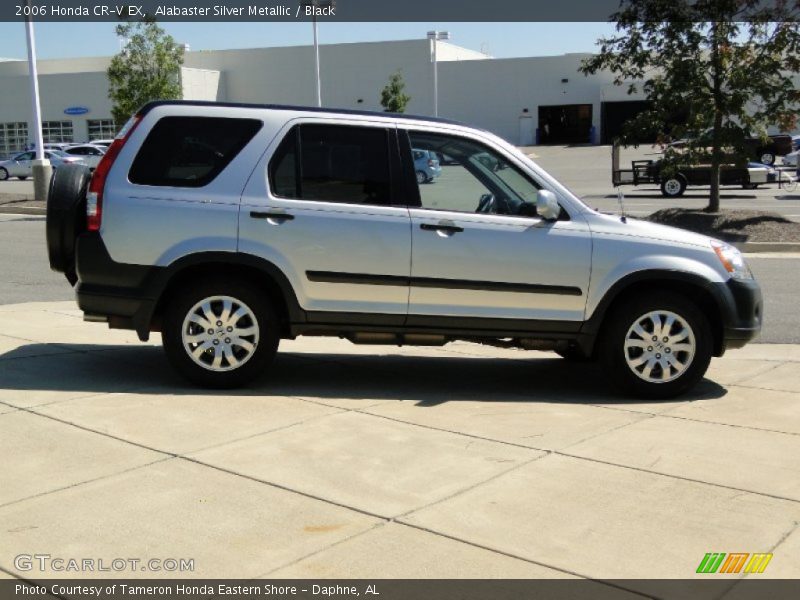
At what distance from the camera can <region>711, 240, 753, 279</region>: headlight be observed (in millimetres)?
7098

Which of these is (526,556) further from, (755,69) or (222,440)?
(755,69)

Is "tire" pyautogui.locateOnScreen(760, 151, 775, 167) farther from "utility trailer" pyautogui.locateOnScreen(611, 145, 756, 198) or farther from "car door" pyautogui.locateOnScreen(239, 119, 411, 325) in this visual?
"car door" pyautogui.locateOnScreen(239, 119, 411, 325)

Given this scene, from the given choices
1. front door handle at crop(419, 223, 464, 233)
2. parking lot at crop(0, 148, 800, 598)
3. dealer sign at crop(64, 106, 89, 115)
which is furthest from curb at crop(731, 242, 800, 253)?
dealer sign at crop(64, 106, 89, 115)

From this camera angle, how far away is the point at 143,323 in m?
6.86

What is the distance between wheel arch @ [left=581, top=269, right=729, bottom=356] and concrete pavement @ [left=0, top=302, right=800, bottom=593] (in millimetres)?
498

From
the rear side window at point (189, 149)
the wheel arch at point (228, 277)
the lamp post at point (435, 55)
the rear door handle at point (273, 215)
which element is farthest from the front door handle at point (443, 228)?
the lamp post at point (435, 55)

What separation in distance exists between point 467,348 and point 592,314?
2.33 m

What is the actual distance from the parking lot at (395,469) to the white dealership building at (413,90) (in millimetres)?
63712

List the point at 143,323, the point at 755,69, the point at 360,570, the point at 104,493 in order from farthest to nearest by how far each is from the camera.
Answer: the point at 755,69
the point at 143,323
the point at 104,493
the point at 360,570

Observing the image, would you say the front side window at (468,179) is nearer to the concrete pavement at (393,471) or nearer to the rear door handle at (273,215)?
the rear door handle at (273,215)

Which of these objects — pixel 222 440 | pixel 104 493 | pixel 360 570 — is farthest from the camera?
pixel 222 440

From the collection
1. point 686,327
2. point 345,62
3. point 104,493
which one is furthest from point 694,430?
point 345,62

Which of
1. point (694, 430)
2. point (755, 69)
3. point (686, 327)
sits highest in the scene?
point (755, 69)

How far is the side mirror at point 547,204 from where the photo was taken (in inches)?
265
